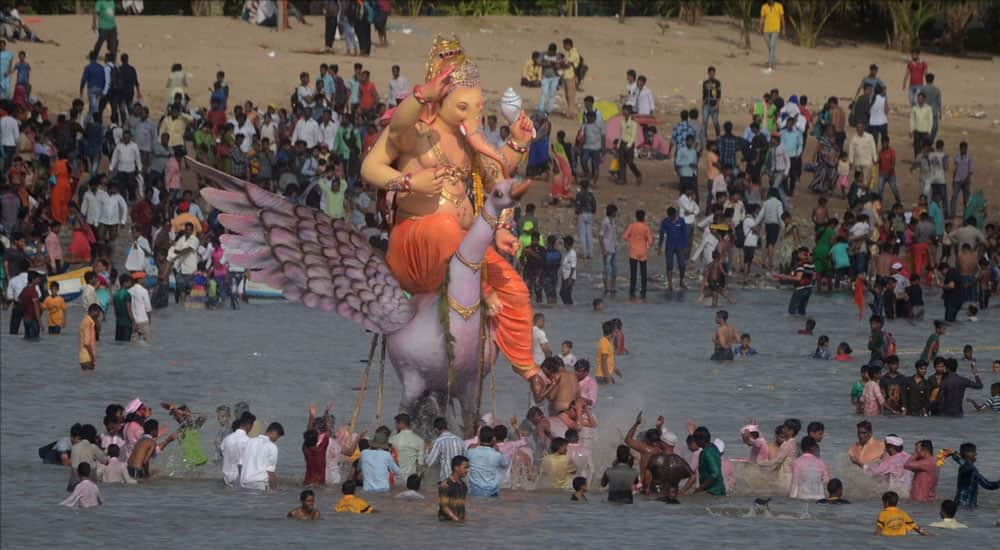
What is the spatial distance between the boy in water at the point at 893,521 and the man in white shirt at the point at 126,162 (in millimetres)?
17435

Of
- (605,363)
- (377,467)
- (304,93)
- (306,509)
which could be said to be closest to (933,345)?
(605,363)

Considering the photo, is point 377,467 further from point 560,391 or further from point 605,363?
point 605,363

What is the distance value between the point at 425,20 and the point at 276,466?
26166 mm

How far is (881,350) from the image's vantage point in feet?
86.1

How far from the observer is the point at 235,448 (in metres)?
20.6

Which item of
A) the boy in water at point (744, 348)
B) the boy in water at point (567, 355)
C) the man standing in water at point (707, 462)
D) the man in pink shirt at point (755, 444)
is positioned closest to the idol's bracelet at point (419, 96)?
the man standing in water at point (707, 462)

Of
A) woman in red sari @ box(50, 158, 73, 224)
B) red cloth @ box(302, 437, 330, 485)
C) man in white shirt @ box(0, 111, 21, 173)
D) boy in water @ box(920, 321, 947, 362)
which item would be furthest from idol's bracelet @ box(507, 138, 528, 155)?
man in white shirt @ box(0, 111, 21, 173)

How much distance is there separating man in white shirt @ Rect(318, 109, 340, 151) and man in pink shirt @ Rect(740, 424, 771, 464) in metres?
14.9

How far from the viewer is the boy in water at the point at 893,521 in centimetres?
1836

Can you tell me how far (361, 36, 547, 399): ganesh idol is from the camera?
1845 centimetres

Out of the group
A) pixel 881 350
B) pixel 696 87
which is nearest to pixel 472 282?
pixel 881 350

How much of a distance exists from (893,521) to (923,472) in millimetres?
1826

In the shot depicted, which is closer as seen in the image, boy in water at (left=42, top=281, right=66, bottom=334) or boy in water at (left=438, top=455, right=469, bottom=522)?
boy in water at (left=438, top=455, right=469, bottom=522)

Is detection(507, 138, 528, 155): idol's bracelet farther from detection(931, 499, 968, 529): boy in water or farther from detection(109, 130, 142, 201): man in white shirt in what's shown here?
detection(109, 130, 142, 201): man in white shirt
